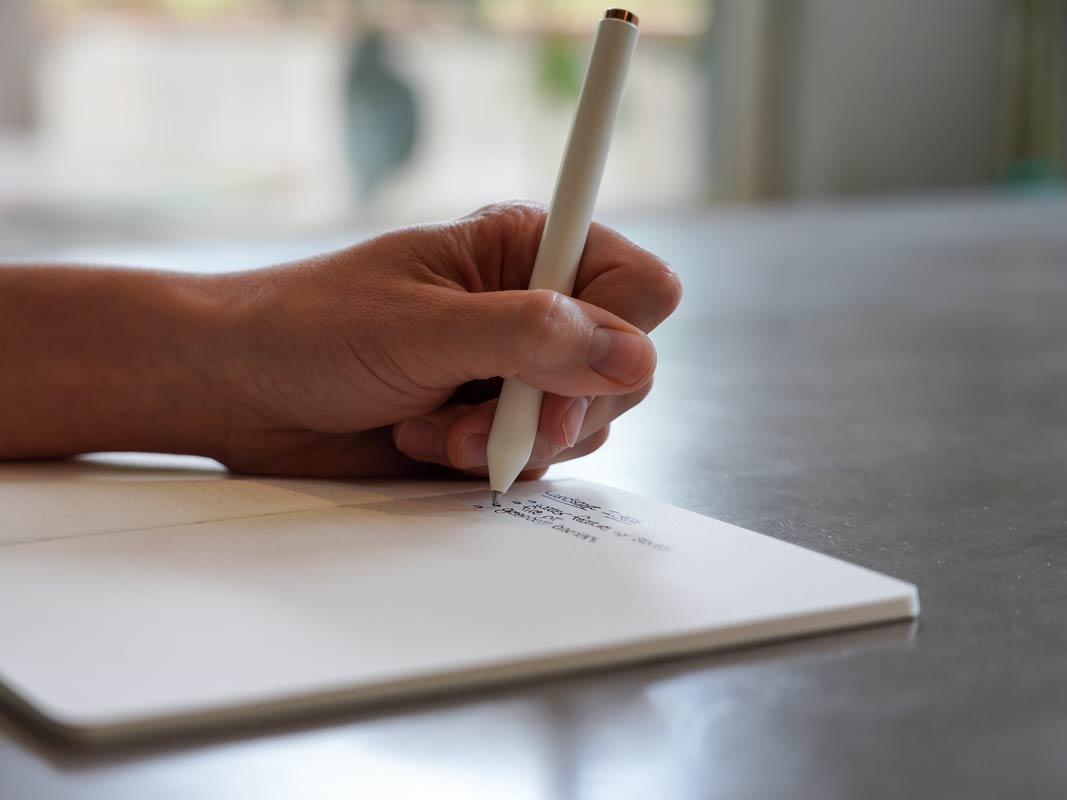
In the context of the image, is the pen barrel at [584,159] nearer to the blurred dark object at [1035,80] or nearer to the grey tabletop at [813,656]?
the grey tabletop at [813,656]

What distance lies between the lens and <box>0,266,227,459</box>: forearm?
717mm

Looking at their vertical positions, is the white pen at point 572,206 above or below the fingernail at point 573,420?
above

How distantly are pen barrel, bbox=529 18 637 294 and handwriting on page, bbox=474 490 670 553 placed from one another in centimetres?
10

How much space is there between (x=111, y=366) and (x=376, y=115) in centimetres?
395

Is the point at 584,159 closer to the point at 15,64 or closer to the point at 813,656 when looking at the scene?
the point at 813,656

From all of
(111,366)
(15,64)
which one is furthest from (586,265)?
(15,64)

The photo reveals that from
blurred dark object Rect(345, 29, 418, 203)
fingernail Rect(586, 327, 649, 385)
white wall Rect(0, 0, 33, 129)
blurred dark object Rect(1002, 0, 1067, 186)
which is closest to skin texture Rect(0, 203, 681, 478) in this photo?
fingernail Rect(586, 327, 649, 385)

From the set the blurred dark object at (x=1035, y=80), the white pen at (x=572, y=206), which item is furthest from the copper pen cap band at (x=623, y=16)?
the blurred dark object at (x=1035, y=80)

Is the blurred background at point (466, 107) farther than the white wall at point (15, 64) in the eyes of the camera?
Yes

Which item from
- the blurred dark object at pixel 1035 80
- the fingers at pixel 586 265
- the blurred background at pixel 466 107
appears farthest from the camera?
the blurred dark object at pixel 1035 80

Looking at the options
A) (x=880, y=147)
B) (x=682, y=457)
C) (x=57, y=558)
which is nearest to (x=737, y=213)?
(x=682, y=457)

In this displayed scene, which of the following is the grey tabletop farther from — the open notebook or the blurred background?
the blurred background

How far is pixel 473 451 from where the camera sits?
66cm

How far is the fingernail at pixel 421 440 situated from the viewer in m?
0.68
